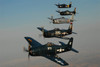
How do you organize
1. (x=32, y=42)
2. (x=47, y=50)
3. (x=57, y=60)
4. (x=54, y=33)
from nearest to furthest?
(x=57, y=60) < (x=47, y=50) < (x=32, y=42) < (x=54, y=33)

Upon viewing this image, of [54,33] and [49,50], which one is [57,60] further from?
[54,33]

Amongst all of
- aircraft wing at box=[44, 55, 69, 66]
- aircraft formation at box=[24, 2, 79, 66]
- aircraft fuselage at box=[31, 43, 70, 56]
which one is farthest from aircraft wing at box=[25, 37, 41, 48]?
aircraft wing at box=[44, 55, 69, 66]

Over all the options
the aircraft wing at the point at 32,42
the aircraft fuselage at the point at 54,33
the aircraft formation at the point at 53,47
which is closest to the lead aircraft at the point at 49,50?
the aircraft formation at the point at 53,47

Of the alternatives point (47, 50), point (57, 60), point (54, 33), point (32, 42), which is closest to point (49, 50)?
point (47, 50)

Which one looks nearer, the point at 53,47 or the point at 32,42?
the point at 53,47

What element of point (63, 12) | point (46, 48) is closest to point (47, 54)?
point (46, 48)

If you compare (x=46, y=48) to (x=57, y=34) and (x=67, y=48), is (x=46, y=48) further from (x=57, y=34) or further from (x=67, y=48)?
(x=57, y=34)

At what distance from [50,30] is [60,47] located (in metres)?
12.0

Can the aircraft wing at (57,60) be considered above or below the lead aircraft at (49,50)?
below

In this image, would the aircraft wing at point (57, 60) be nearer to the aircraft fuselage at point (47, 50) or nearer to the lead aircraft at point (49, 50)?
the lead aircraft at point (49, 50)

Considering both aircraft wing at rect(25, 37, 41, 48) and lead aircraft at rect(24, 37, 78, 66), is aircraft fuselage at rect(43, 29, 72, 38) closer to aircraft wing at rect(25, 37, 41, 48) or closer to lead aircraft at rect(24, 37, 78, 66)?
aircraft wing at rect(25, 37, 41, 48)

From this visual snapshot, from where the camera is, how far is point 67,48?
6369 cm

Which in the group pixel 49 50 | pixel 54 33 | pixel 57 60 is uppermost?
pixel 54 33

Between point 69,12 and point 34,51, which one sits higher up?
point 69,12
